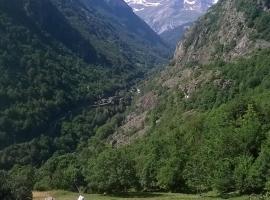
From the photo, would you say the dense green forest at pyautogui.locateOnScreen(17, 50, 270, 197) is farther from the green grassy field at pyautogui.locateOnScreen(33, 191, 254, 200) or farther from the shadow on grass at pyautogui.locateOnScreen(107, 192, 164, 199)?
the green grassy field at pyautogui.locateOnScreen(33, 191, 254, 200)

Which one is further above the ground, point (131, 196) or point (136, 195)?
point (131, 196)

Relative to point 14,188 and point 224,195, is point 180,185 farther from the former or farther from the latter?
point 14,188

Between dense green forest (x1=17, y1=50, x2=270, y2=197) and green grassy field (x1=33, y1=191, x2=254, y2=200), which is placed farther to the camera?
dense green forest (x1=17, y1=50, x2=270, y2=197)

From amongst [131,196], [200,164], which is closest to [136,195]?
[131,196]

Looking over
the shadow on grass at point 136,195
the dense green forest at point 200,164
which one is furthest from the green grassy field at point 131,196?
the dense green forest at point 200,164

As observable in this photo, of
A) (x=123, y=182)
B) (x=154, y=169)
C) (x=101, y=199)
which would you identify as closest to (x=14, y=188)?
(x=101, y=199)

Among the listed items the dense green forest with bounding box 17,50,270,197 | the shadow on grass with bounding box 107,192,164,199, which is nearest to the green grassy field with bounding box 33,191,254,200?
the shadow on grass with bounding box 107,192,164,199

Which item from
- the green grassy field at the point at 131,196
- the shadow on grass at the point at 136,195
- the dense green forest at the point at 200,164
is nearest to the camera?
the green grassy field at the point at 131,196

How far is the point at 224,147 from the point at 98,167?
23988 mm

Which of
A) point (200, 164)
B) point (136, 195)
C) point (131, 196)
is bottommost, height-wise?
point (136, 195)

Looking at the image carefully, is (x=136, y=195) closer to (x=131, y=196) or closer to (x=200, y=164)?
(x=131, y=196)

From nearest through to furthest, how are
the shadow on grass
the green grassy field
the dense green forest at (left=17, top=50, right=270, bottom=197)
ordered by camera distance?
the green grassy field
the dense green forest at (left=17, top=50, right=270, bottom=197)
the shadow on grass

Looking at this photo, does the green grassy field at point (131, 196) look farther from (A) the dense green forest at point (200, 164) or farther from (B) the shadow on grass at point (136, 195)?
(A) the dense green forest at point (200, 164)

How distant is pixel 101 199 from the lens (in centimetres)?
8919
